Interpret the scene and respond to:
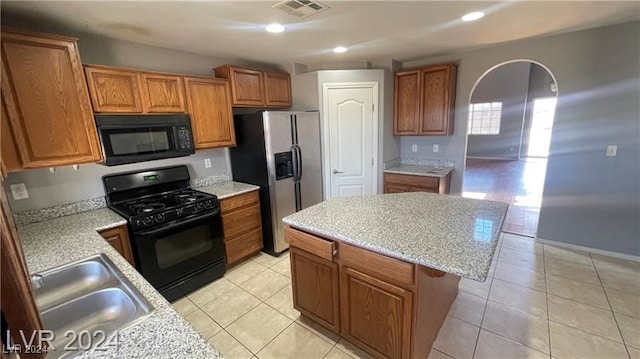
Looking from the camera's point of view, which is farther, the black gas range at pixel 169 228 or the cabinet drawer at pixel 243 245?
the cabinet drawer at pixel 243 245

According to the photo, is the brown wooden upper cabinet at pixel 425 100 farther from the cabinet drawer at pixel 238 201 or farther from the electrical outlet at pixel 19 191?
the electrical outlet at pixel 19 191

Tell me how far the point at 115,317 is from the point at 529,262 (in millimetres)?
3571

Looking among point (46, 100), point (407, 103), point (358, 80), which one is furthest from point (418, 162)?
point (46, 100)

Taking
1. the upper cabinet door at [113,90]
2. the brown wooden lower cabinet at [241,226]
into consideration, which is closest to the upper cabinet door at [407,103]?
the brown wooden lower cabinet at [241,226]

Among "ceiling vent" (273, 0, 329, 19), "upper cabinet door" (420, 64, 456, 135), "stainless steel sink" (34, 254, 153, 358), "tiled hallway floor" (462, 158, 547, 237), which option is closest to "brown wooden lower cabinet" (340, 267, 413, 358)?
"stainless steel sink" (34, 254, 153, 358)

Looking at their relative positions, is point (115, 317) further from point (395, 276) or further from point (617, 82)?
point (617, 82)

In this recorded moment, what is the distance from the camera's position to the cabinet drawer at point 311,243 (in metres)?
1.78

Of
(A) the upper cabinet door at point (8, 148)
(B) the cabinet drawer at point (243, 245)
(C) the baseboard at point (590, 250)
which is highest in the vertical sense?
(A) the upper cabinet door at point (8, 148)

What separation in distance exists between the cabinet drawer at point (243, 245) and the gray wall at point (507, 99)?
7.80 metres

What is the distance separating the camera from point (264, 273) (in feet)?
9.61

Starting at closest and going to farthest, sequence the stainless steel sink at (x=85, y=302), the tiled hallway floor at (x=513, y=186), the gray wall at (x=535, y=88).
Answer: the stainless steel sink at (x=85, y=302)
the tiled hallway floor at (x=513, y=186)
the gray wall at (x=535, y=88)

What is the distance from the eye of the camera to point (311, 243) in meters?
1.86

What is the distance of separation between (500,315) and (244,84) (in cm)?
330

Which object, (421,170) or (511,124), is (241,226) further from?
(511,124)
